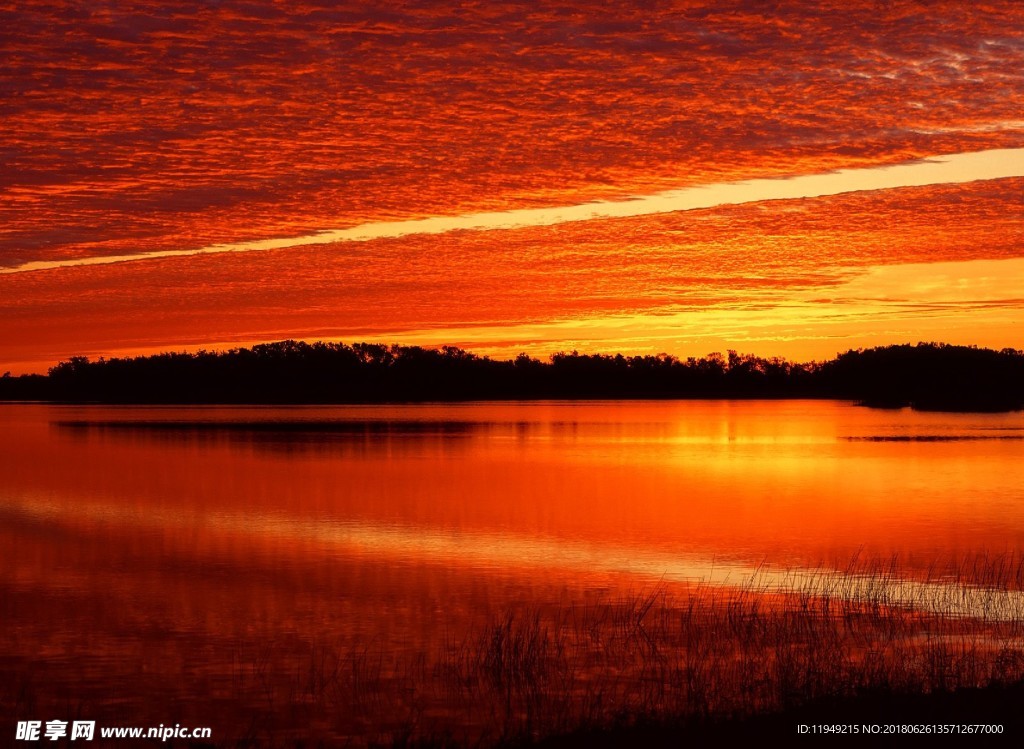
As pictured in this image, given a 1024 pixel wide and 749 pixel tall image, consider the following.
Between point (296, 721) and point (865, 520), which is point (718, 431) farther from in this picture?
point (296, 721)

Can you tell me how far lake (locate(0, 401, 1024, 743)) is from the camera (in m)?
14.0

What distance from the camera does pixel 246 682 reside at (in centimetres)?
1429

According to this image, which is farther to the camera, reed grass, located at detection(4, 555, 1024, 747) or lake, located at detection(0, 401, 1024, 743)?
lake, located at detection(0, 401, 1024, 743)

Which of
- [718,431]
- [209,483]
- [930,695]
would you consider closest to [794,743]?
[930,695]

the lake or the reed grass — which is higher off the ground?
the reed grass

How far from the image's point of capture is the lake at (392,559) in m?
14.0

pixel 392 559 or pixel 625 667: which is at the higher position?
pixel 625 667

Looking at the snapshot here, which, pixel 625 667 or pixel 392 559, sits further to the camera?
pixel 392 559

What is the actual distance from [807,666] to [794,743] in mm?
4791

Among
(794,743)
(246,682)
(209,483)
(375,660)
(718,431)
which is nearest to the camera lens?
(794,743)

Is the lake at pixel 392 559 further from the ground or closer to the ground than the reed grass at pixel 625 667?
closer to the ground

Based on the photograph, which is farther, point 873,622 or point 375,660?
point 873,622

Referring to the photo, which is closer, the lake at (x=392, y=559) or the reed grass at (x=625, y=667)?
the reed grass at (x=625, y=667)

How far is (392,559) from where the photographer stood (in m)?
25.3
